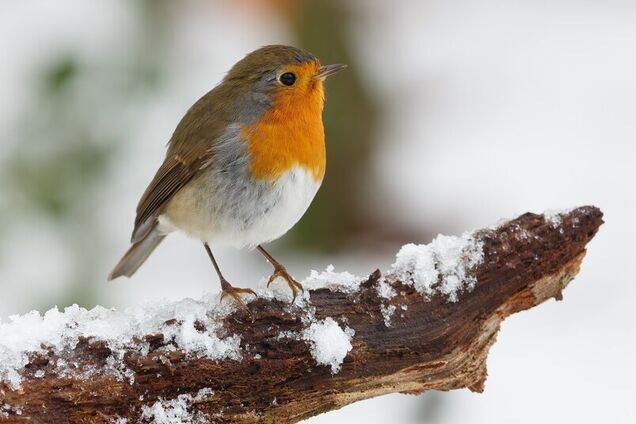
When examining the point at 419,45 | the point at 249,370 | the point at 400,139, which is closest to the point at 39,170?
the point at 249,370

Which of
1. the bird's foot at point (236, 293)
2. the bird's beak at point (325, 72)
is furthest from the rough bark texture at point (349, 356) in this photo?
the bird's beak at point (325, 72)

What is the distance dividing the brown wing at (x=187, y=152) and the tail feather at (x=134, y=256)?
16 centimetres

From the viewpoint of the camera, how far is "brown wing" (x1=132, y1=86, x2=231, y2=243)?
3027mm

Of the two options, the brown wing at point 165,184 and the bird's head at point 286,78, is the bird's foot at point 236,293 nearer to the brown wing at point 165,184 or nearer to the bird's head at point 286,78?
the brown wing at point 165,184

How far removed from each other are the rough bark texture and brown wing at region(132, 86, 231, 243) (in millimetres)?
688

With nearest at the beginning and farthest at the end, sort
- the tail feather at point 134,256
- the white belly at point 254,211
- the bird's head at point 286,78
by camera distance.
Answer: the white belly at point 254,211 → the bird's head at point 286,78 → the tail feather at point 134,256

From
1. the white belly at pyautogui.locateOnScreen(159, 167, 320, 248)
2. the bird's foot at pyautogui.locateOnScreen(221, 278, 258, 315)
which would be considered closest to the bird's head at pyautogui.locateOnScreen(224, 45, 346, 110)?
the white belly at pyautogui.locateOnScreen(159, 167, 320, 248)

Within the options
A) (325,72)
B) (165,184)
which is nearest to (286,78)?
(325,72)

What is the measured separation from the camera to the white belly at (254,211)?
2.86 m

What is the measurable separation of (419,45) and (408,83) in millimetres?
395

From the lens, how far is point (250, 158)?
9.46 feet

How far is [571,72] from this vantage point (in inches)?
219

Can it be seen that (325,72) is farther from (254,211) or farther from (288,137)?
(254,211)

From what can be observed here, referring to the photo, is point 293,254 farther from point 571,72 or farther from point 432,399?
point 571,72
